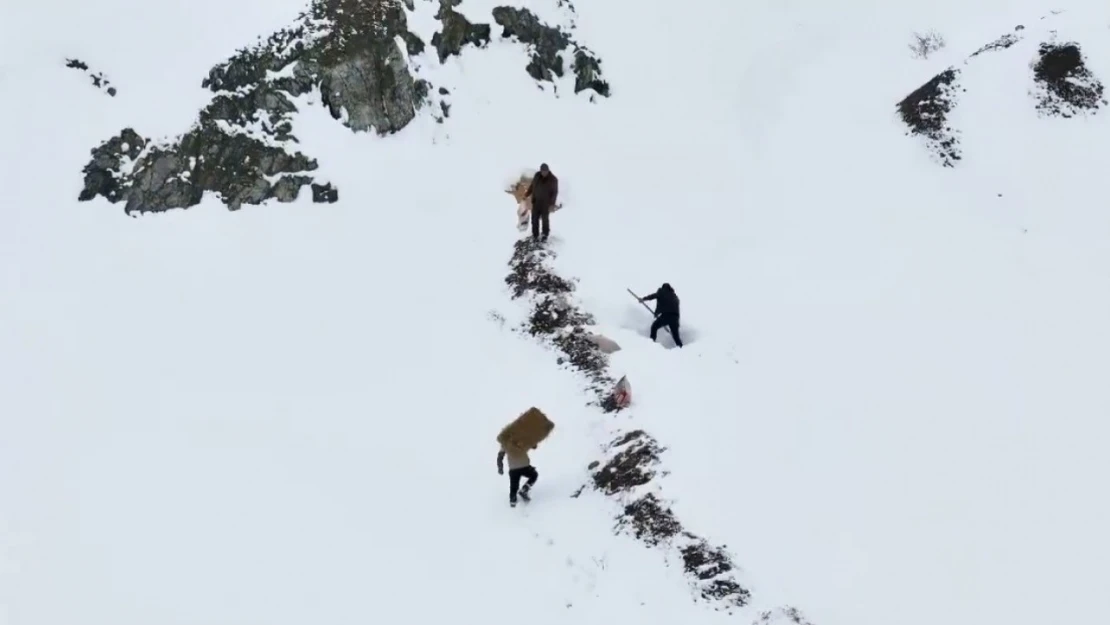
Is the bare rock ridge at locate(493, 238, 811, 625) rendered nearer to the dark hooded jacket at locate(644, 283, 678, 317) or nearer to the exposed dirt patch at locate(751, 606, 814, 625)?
the exposed dirt patch at locate(751, 606, 814, 625)

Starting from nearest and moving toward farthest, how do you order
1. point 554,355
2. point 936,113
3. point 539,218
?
point 554,355 < point 539,218 < point 936,113

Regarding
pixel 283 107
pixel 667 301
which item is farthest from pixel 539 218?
pixel 283 107

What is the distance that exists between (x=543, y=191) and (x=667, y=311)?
4.37m

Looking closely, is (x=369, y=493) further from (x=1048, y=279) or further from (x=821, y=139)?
(x=821, y=139)

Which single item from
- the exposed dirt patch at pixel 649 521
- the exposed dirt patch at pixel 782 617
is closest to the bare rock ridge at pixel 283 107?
the exposed dirt patch at pixel 649 521

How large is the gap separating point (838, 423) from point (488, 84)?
1524cm

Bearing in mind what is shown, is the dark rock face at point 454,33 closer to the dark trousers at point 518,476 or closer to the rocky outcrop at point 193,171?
the rocky outcrop at point 193,171

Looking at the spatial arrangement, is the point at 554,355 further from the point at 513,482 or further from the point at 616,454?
the point at 513,482

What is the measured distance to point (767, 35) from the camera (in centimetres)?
2873

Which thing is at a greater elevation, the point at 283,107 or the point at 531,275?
the point at 283,107

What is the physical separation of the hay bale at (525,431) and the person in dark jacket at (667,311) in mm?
4727

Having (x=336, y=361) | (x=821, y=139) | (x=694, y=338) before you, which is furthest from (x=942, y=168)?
(x=336, y=361)

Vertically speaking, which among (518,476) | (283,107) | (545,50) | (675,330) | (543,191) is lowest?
(518,476)

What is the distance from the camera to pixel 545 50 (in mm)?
24484
